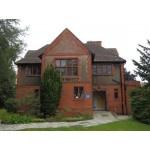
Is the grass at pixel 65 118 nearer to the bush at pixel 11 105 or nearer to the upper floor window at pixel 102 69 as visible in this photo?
the bush at pixel 11 105

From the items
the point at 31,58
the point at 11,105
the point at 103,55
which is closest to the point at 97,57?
the point at 103,55

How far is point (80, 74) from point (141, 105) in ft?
23.5

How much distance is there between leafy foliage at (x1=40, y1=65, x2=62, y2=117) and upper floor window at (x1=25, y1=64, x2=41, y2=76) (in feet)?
18.6

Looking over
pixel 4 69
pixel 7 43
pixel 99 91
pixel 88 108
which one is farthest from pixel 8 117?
pixel 99 91

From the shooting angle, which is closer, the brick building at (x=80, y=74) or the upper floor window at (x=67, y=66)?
the brick building at (x=80, y=74)

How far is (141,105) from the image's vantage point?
25.2 m

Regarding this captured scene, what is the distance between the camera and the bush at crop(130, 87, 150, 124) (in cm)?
2448

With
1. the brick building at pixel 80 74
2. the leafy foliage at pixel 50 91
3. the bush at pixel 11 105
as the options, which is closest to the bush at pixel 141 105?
the brick building at pixel 80 74

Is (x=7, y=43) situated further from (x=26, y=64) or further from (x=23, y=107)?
(x=26, y=64)

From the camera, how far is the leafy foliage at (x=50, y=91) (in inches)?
1025

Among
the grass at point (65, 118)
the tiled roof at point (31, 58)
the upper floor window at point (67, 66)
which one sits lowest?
the grass at point (65, 118)

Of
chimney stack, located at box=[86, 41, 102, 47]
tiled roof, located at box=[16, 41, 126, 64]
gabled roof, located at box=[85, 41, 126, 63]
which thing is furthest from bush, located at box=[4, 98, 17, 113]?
chimney stack, located at box=[86, 41, 102, 47]

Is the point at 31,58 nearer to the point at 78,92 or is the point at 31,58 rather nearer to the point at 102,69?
the point at 102,69

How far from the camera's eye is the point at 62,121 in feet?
75.8
